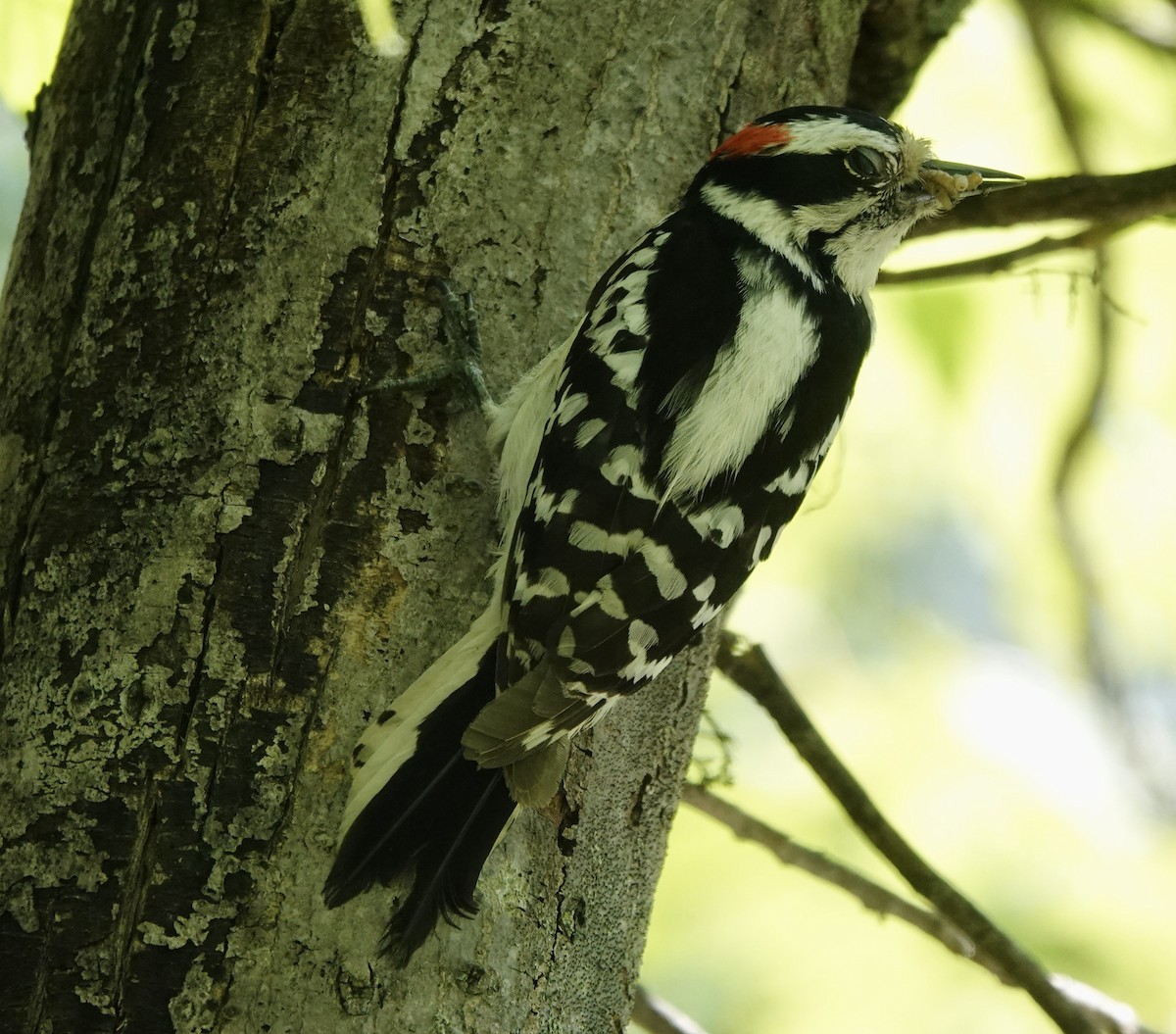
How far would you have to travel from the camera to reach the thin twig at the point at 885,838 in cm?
250

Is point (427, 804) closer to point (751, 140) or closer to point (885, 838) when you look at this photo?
point (885, 838)

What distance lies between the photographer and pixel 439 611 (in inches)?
77.6

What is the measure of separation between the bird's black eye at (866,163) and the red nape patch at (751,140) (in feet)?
0.71

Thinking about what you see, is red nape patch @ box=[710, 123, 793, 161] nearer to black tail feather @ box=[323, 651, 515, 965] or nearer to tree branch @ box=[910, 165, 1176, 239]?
tree branch @ box=[910, 165, 1176, 239]

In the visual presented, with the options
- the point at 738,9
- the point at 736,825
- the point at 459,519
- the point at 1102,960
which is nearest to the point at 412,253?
the point at 459,519

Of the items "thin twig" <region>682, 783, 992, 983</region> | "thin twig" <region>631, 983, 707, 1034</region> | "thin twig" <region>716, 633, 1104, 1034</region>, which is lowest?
"thin twig" <region>631, 983, 707, 1034</region>

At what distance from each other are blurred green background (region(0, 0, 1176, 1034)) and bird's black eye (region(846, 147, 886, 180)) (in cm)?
100

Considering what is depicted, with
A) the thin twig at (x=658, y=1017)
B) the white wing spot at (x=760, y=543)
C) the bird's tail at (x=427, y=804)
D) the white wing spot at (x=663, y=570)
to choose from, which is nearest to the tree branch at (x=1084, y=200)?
the white wing spot at (x=760, y=543)

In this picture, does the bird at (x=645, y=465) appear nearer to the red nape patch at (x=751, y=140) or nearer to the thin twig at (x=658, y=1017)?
the red nape patch at (x=751, y=140)

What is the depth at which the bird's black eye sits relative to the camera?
8.51 ft

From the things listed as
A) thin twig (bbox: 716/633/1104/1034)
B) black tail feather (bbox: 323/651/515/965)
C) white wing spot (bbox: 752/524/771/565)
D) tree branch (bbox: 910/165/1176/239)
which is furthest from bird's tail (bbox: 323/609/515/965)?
tree branch (bbox: 910/165/1176/239)

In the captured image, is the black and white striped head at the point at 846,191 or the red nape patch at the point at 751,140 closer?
the red nape patch at the point at 751,140

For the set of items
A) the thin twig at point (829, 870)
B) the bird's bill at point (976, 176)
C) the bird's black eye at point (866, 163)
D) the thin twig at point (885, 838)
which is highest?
the bird's bill at point (976, 176)

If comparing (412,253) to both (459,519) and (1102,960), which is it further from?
(1102,960)
